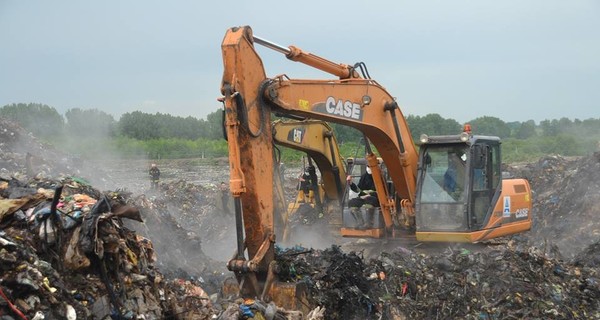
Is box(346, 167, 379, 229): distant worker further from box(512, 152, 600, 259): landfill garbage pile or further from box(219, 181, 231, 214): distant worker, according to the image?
box(219, 181, 231, 214): distant worker

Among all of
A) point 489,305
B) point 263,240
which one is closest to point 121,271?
point 263,240

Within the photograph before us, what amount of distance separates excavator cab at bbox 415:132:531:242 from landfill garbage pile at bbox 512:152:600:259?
10.2 ft

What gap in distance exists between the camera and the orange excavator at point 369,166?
6.68 meters

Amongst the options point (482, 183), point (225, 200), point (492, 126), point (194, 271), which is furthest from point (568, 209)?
point (492, 126)

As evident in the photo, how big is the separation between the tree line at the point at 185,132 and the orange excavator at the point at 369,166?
16.8 meters

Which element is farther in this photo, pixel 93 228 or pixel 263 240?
pixel 263 240

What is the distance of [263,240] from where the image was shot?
271 inches

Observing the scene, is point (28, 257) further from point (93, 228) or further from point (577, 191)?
point (577, 191)

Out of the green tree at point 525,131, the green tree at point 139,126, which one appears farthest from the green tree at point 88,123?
the green tree at point 525,131

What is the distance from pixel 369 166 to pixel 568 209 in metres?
8.03

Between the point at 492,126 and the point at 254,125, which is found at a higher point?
the point at 492,126

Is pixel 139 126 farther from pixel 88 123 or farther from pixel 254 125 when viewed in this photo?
pixel 254 125

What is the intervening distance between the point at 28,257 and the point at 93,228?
0.49 m

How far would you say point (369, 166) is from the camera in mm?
10008
